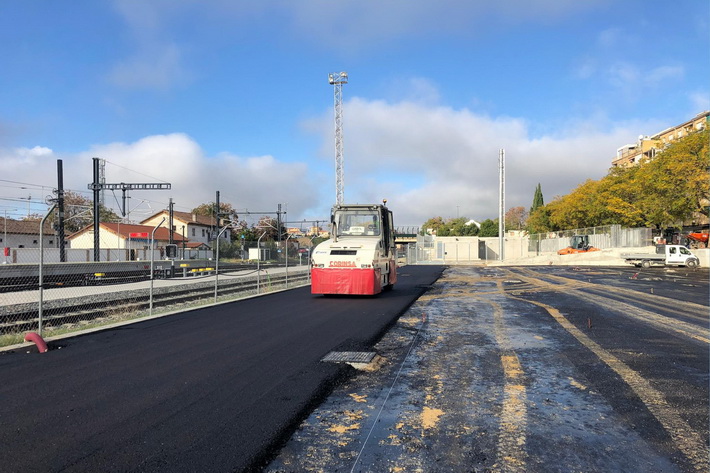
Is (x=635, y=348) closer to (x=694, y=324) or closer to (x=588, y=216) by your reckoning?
(x=694, y=324)

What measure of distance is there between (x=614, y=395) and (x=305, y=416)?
3.43 m

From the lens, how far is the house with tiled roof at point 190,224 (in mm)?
78075

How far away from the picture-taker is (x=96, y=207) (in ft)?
120

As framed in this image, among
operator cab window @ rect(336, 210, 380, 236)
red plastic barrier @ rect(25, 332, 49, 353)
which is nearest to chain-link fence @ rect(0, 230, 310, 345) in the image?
red plastic barrier @ rect(25, 332, 49, 353)

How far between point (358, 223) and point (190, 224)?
69.2 meters

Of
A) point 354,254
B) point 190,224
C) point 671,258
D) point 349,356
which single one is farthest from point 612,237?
point 190,224

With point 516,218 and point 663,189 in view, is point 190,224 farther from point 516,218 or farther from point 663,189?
point 516,218

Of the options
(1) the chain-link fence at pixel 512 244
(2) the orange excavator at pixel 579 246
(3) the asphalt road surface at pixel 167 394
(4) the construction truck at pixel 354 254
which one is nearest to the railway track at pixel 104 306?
(3) the asphalt road surface at pixel 167 394

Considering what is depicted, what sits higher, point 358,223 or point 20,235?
point 20,235

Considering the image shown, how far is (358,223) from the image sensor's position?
16172 mm

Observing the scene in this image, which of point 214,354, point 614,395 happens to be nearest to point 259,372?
point 214,354

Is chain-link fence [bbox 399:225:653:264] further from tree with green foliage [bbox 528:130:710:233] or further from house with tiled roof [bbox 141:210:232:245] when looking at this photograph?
house with tiled roof [bbox 141:210:232:245]

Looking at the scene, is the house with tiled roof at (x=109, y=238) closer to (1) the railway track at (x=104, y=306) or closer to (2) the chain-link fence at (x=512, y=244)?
(2) the chain-link fence at (x=512, y=244)

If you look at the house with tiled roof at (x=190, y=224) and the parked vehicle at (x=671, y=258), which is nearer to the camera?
the parked vehicle at (x=671, y=258)
